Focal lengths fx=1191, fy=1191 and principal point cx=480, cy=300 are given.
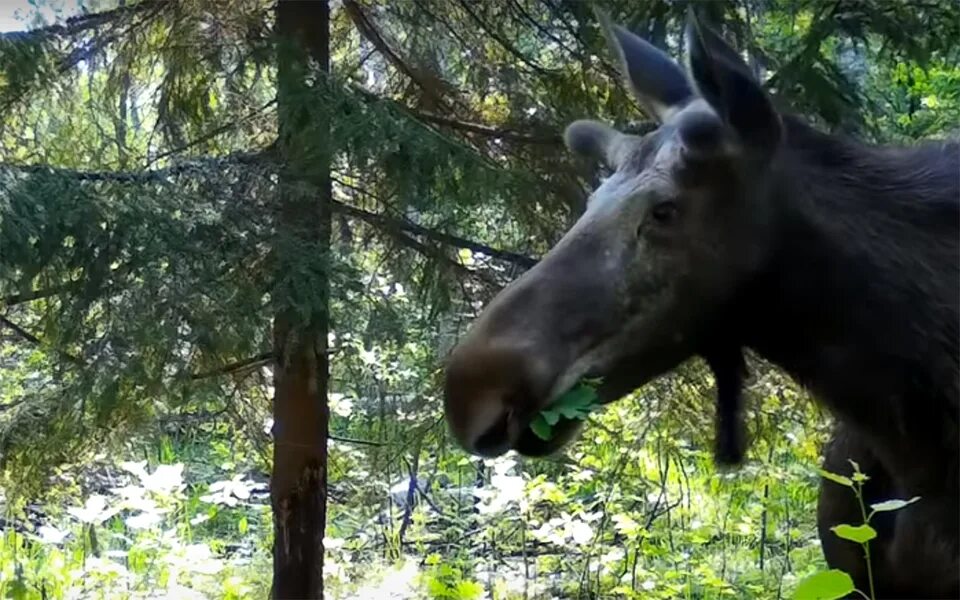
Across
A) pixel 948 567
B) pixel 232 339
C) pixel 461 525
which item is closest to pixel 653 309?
pixel 948 567

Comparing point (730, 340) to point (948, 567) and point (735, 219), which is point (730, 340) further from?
point (948, 567)

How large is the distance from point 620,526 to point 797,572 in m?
0.80

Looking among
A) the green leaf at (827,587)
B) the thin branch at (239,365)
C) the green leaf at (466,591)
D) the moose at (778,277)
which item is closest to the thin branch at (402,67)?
the thin branch at (239,365)

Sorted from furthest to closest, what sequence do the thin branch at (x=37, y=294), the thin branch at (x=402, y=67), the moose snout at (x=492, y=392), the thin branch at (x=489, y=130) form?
the thin branch at (x=402, y=67)
the thin branch at (x=489, y=130)
the thin branch at (x=37, y=294)
the moose snout at (x=492, y=392)

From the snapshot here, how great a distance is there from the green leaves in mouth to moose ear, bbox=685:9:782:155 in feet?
1.88

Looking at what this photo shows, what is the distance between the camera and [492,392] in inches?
78.4

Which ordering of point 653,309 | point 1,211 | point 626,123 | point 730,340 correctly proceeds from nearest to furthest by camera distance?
point 653,309
point 730,340
point 1,211
point 626,123

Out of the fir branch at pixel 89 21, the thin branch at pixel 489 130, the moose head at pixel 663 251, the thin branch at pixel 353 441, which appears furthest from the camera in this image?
the thin branch at pixel 353 441

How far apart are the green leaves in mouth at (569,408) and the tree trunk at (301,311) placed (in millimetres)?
1656

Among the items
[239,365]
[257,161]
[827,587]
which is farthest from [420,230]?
[827,587]

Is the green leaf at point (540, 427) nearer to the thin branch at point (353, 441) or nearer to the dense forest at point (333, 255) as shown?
the dense forest at point (333, 255)

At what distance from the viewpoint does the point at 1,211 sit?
134 inches

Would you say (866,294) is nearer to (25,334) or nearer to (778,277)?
(778,277)

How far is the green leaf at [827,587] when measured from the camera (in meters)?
1.81
